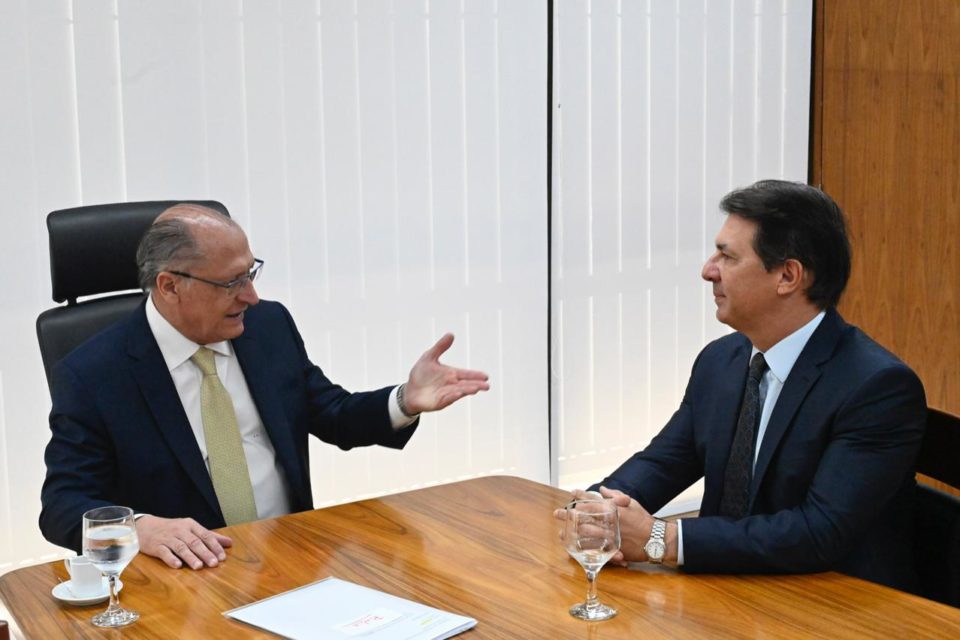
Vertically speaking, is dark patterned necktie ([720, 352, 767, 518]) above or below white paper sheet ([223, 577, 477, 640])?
above

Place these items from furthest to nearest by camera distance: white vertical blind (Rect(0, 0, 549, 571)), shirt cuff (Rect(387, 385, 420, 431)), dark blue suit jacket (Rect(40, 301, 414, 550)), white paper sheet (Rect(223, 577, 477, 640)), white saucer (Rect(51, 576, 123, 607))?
white vertical blind (Rect(0, 0, 549, 571)) → shirt cuff (Rect(387, 385, 420, 431)) → dark blue suit jacket (Rect(40, 301, 414, 550)) → white saucer (Rect(51, 576, 123, 607)) → white paper sheet (Rect(223, 577, 477, 640))

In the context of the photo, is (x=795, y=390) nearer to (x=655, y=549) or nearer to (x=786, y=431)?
(x=786, y=431)

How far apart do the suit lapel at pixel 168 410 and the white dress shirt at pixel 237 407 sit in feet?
0.13

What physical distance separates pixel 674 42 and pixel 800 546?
3130 mm

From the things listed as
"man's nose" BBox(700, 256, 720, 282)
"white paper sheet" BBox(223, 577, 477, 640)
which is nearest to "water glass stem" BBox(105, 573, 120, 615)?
"white paper sheet" BBox(223, 577, 477, 640)

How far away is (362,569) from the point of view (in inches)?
82.3

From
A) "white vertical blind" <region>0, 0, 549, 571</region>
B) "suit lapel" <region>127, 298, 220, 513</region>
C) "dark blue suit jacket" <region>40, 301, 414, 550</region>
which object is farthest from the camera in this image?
"white vertical blind" <region>0, 0, 549, 571</region>

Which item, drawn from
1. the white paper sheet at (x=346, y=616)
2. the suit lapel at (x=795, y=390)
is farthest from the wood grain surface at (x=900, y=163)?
the white paper sheet at (x=346, y=616)

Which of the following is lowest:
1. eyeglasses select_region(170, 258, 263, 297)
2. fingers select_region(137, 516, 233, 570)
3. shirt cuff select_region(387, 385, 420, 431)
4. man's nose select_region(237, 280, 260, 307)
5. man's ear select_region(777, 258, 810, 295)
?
fingers select_region(137, 516, 233, 570)

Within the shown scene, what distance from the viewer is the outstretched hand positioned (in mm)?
2551

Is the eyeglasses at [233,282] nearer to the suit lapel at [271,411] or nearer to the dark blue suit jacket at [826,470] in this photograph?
the suit lapel at [271,411]

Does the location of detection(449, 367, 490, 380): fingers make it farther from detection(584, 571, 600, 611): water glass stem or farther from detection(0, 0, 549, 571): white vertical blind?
detection(0, 0, 549, 571): white vertical blind

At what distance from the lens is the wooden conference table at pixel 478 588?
1818mm

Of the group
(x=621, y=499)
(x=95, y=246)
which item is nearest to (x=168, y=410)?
(x=95, y=246)
